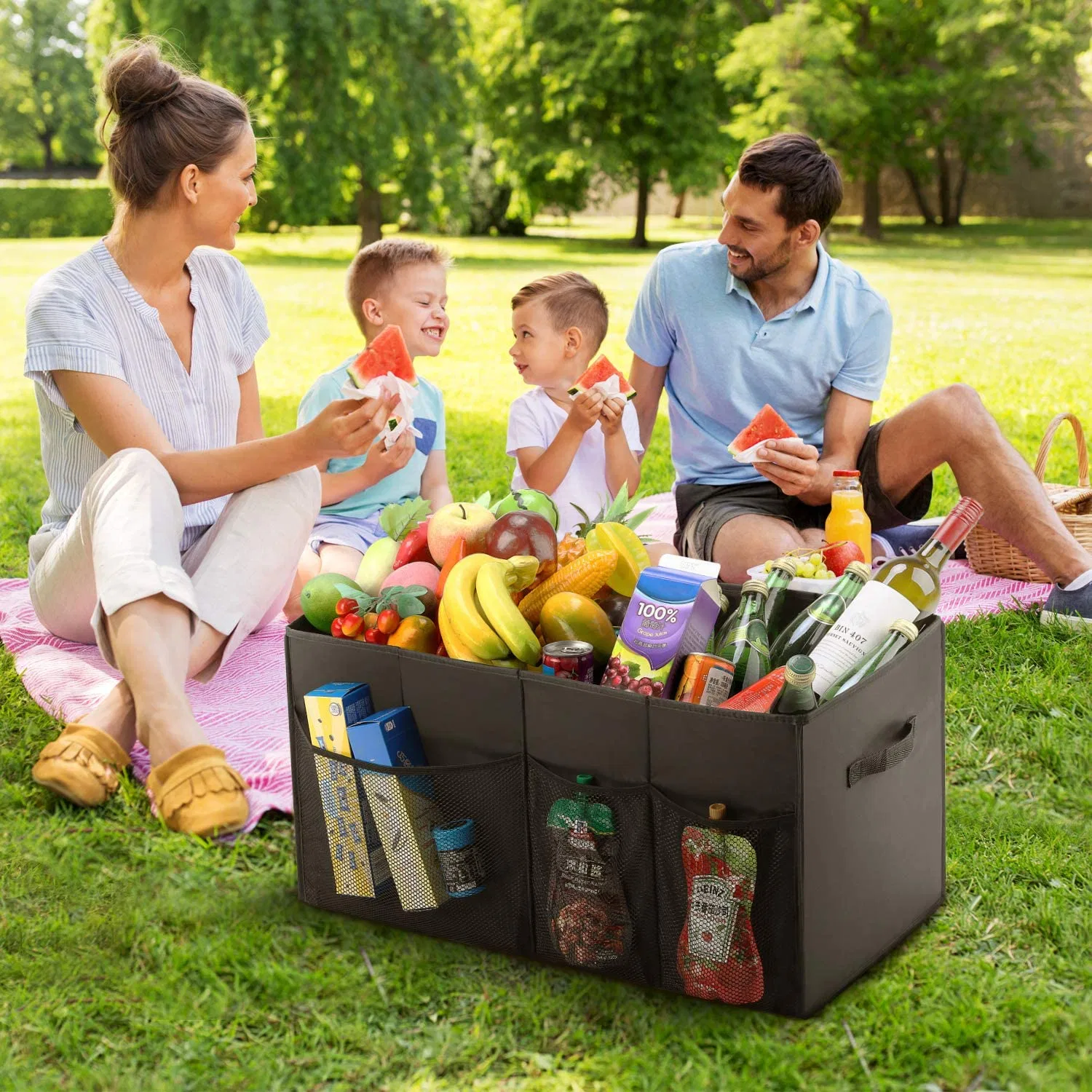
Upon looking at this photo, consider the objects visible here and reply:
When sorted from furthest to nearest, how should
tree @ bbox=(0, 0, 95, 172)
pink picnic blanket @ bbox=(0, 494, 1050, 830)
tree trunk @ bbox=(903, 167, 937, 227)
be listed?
tree @ bbox=(0, 0, 95, 172) < tree trunk @ bbox=(903, 167, 937, 227) < pink picnic blanket @ bbox=(0, 494, 1050, 830)

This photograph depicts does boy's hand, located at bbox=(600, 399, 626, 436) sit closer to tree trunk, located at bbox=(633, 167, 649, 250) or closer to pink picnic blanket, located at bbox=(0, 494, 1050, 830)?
pink picnic blanket, located at bbox=(0, 494, 1050, 830)

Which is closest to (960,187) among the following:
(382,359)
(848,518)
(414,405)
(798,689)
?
(414,405)

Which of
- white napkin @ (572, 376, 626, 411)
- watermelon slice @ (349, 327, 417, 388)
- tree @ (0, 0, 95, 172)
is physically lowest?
white napkin @ (572, 376, 626, 411)

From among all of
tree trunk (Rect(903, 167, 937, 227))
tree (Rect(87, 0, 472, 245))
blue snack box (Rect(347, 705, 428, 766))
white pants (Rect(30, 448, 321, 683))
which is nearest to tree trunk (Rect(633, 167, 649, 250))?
tree (Rect(87, 0, 472, 245))

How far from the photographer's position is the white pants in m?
2.89

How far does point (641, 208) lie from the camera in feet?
88.2

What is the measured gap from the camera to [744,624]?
2.38 metres

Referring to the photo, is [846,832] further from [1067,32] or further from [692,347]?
[1067,32]

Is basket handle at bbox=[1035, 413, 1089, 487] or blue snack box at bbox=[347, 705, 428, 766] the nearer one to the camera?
blue snack box at bbox=[347, 705, 428, 766]

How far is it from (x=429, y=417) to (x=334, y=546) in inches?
23.7

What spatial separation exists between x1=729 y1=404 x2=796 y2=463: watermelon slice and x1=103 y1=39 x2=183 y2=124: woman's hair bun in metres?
1.87

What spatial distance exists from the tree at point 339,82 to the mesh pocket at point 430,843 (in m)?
19.0

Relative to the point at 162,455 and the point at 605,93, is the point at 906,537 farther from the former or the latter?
the point at 605,93

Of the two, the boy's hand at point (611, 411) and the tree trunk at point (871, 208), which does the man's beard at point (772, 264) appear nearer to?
the boy's hand at point (611, 411)
